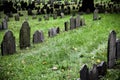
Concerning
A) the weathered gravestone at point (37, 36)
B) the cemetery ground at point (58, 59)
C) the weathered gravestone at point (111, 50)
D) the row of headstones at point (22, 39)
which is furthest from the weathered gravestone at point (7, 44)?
the weathered gravestone at point (111, 50)

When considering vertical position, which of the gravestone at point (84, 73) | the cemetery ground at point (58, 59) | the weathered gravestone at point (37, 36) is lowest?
the cemetery ground at point (58, 59)

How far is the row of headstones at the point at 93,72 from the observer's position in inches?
260

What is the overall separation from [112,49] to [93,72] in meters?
1.70

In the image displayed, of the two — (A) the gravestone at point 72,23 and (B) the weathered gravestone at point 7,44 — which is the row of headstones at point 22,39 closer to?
(B) the weathered gravestone at point 7,44

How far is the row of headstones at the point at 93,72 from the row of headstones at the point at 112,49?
0.66 meters

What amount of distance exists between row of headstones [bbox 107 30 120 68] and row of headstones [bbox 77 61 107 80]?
66cm

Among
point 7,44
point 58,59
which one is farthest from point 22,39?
point 58,59

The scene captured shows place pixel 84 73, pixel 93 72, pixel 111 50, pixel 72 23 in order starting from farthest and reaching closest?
pixel 72 23 → pixel 111 50 → pixel 93 72 → pixel 84 73

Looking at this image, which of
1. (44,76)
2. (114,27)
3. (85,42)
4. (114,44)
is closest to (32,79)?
(44,76)

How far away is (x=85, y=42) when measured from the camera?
11719 millimetres

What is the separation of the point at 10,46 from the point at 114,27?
19.6 feet

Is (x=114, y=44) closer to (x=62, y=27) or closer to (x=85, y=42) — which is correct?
(x=85, y=42)

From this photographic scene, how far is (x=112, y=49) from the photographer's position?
8.58 meters

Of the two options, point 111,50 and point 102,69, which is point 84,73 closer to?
point 102,69
